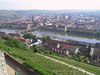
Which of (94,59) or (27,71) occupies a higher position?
(27,71)

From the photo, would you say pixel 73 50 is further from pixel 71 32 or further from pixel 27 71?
pixel 71 32

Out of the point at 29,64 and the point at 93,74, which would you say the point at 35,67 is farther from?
the point at 93,74

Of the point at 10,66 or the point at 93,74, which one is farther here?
the point at 93,74

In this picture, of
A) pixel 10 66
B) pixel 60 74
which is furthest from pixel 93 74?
pixel 10 66

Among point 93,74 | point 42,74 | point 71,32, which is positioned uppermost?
point 42,74

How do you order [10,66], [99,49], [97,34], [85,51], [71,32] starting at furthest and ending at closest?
[71,32]
[97,34]
[85,51]
[99,49]
[10,66]

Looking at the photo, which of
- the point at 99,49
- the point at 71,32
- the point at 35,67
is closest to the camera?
the point at 35,67

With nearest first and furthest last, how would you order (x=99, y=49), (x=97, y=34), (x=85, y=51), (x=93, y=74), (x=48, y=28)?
1. (x=93, y=74)
2. (x=99, y=49)
3. (x=85, y=51)
4. (x=97, y=34)
5. (x=48, y=28)

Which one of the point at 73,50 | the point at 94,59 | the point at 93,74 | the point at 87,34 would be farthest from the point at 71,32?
the point at 93,74

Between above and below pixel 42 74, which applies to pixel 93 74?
below
